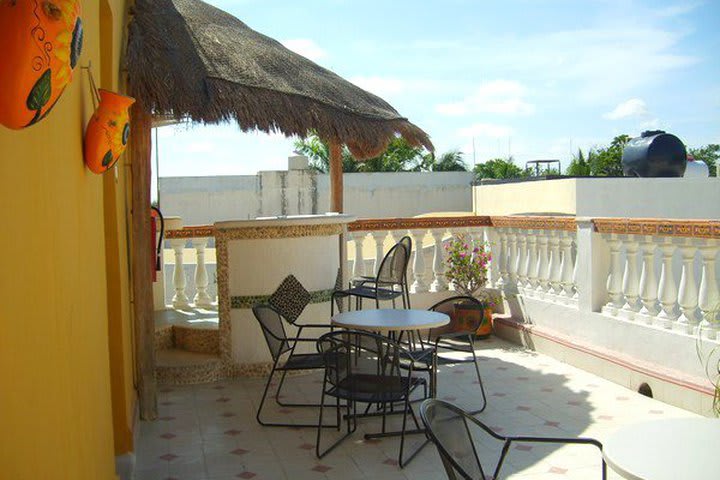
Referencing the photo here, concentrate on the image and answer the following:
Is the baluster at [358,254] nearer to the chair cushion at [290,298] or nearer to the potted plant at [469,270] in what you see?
the potted plant at [469,270]

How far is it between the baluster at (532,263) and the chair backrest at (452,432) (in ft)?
18.0

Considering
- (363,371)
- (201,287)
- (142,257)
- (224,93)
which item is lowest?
(363,371)

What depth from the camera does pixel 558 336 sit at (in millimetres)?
7586

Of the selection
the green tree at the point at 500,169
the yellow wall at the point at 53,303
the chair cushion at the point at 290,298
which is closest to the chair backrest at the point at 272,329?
the chair cushion at the point at 290,298

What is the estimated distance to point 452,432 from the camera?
2836 mm

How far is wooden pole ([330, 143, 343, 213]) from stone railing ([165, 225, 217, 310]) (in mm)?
1541

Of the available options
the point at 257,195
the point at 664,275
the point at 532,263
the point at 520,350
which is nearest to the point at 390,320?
the point at 664,275

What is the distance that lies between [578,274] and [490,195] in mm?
13194

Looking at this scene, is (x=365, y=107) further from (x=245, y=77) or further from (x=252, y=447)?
(x=252, y=447)

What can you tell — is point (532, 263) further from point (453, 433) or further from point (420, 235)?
point (453, 433)

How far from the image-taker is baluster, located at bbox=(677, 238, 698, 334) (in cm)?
587

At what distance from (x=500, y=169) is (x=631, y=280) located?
27.7m

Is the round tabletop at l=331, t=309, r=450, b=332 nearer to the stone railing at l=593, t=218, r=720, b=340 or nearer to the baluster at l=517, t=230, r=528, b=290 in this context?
the stone railing at l=593, t=218, r=720, b=340

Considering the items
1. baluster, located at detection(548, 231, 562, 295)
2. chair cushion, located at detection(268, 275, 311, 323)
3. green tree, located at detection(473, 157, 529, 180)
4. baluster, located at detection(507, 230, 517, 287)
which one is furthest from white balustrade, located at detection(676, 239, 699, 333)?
green tree, located at detection(473, 157, 529, 180)
